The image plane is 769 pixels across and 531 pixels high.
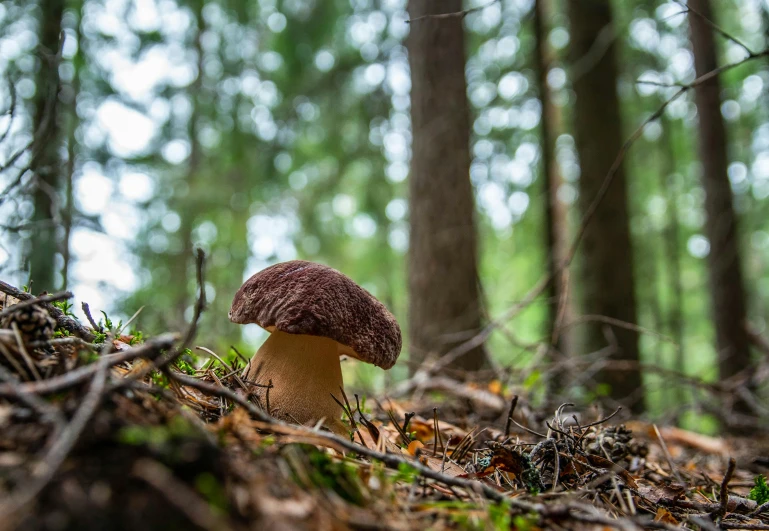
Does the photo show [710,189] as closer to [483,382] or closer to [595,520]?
[483,382]

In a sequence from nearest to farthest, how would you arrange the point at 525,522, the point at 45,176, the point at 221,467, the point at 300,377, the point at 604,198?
the point at 221,467, the point at 525,522, the point at 300,377, the point at 604,198, the point at 45,176

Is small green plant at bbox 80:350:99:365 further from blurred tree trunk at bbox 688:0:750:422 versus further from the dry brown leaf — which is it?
blurred tree trunk at bbox 688:0:750:422

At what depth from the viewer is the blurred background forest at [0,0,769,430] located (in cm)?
487

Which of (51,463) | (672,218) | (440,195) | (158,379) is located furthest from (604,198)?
(672,218)

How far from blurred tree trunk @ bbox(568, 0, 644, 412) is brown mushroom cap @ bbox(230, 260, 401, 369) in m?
4.73

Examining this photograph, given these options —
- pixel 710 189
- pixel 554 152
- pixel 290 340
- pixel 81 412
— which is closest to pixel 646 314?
pixel 710 189

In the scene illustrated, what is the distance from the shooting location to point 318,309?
1.79 meters

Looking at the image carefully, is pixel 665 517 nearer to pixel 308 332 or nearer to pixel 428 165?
pixel 308 332

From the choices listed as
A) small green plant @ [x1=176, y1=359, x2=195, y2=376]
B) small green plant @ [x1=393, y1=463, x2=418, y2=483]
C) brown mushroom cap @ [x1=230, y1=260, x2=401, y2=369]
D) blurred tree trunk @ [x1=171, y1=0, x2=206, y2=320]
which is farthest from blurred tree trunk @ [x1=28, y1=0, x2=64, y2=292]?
small green plant @ [x1=393, y1=463, x2=418, y2=483]

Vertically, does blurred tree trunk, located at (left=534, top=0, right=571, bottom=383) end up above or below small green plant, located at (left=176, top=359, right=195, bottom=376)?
above

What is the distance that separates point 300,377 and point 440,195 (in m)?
3.31

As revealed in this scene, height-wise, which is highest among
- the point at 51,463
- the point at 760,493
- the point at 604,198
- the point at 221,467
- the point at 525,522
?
the point at 604,198

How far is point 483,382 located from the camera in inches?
161

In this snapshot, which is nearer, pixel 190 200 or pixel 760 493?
pixel 760 493
